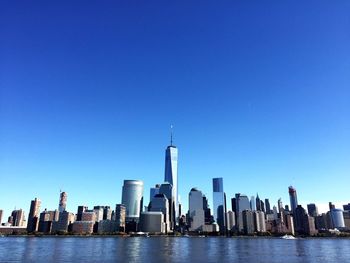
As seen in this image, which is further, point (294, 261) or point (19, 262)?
point (294, 261)

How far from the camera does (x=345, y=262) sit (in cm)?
11019

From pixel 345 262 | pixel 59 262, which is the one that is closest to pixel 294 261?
pixel 345 262

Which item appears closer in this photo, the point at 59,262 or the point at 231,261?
the point at 59,262

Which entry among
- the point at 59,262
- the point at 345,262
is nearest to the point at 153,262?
the point at 59,262

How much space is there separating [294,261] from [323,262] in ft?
34.2

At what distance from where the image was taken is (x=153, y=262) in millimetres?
100750

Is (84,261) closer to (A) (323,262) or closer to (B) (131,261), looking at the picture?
(B) (131,261)

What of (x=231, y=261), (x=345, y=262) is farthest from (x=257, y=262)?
(x=345, y=262)

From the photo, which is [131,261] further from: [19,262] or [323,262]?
[323,262]

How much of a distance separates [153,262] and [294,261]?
48511 millimetres

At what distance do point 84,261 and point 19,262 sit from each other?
1947 cm

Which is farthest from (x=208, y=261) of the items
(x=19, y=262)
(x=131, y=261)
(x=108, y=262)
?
(x=19, y=262)

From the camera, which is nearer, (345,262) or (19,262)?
(19,262)

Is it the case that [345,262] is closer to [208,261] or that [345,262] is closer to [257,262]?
[257,262]
